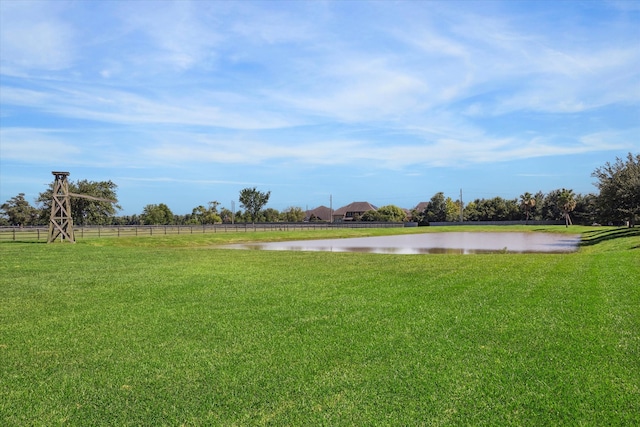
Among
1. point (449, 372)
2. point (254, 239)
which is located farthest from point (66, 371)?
point (254, 239)

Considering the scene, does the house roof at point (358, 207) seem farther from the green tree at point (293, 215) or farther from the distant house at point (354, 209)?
the green tree at point (293, 215)

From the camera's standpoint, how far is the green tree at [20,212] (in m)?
79.4

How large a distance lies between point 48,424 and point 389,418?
3023mm

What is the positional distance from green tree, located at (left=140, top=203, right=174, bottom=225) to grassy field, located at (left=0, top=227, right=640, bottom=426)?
8048 centimetres

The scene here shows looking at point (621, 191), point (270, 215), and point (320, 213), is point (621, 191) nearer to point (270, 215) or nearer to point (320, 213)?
point (270, 215)

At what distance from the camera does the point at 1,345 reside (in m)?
6.33

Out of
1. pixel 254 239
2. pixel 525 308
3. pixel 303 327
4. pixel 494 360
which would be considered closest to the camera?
pixel 494 360

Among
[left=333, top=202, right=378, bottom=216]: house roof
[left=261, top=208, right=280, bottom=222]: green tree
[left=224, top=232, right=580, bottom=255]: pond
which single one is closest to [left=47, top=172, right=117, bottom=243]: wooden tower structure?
[left=224, top=232, right=580, bottom=255]: pond

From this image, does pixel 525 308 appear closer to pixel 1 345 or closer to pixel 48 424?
pixel 48 424

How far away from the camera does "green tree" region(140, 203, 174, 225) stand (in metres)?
87.9

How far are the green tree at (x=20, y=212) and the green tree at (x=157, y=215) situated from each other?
1852 cm

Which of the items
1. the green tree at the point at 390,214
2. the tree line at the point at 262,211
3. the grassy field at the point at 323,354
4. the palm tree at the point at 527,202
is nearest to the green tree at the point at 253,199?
the tree line at the point at 262,211

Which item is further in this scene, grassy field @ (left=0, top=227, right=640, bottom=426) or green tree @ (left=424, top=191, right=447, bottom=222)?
green tree @ (left=424, top=191, right=447, bottom=222)

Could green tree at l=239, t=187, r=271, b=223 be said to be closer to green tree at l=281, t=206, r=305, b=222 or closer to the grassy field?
green tree at l=281, t=206, r=305, b=222
